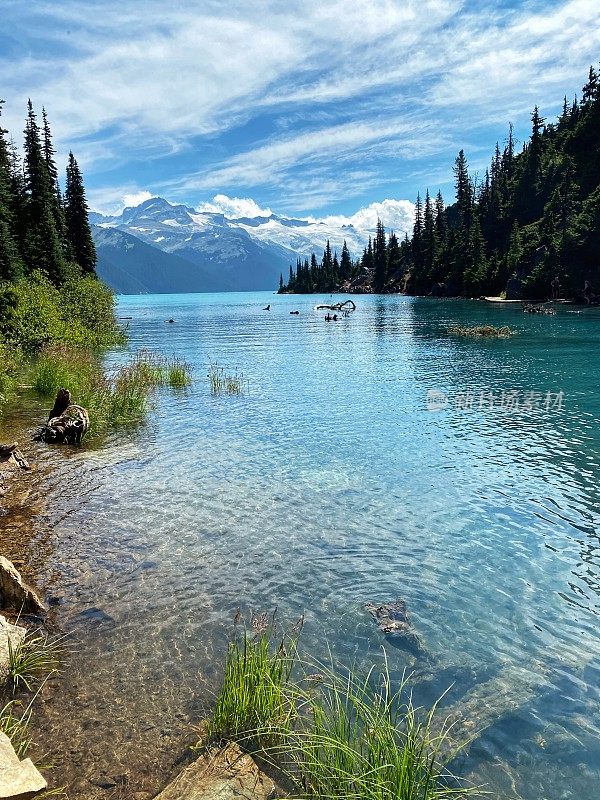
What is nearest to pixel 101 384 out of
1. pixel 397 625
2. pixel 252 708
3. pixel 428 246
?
pixel 397 625

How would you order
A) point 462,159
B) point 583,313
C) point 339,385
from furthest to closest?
point 462,159
point 583,313
point 339,385

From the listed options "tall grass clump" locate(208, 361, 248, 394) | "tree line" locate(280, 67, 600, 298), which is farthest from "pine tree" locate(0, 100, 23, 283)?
"tree line" locate(280, 67, 600, 298)

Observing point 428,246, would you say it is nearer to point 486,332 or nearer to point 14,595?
point 486,332

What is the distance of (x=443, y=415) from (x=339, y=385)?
382 inches

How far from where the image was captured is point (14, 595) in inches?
344

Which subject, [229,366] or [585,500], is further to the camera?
[229,366]

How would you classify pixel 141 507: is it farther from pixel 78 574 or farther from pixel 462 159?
pixel 462 159

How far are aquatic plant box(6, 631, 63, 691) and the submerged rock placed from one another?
15.9ft

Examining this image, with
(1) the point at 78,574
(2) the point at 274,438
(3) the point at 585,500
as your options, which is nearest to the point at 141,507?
(1) the point at 78,574

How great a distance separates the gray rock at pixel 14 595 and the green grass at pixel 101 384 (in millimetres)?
12164

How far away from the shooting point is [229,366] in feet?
134

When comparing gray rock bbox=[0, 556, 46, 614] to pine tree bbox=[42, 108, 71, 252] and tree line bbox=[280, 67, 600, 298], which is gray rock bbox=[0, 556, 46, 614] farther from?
tree line bbox=[280, 67, 600, 298]

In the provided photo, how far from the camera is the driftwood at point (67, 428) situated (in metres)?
19.3

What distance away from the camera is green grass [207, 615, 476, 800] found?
4.98m
